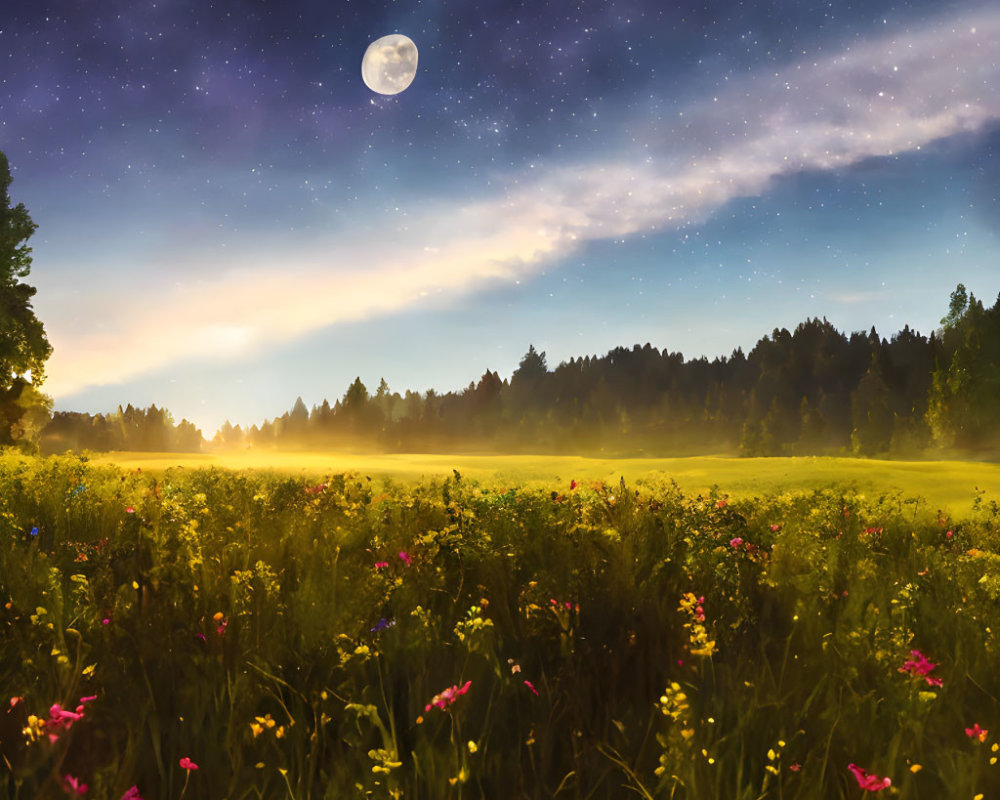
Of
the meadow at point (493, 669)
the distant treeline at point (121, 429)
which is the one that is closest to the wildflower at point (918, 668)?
the meadow at point (493, 669)

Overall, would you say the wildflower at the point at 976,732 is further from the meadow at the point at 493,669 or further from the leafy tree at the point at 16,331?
the leafy tree at the point at 16,331

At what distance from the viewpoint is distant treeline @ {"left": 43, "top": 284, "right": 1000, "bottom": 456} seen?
48969 millimetres

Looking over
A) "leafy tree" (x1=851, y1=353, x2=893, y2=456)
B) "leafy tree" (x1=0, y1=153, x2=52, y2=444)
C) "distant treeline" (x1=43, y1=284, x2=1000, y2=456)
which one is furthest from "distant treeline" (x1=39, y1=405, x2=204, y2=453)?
"leafy tree" (x1=851, y1=353, x2=893, y2=456)

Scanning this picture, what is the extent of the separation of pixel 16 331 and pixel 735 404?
68.7 meters

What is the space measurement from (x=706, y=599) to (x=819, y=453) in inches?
2424

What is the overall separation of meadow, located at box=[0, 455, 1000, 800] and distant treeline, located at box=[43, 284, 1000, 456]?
5548cm

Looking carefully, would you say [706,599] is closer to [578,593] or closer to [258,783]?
[578,593]

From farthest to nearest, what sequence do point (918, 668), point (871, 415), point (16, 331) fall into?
1. point (871, 415)
2. point (16, 331)
3. point (918, 668)

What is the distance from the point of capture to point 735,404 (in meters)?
75.2

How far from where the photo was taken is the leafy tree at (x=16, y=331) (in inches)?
1145

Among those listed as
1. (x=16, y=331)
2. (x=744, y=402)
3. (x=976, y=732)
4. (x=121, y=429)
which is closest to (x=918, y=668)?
(x=976, y=732)

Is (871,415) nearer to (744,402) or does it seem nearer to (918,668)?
(744,402)

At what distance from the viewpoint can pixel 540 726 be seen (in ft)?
7.13

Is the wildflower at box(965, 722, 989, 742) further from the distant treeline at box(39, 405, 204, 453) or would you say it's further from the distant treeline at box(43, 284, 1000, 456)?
the distant treeline at box(39, 405, 204, 453)
